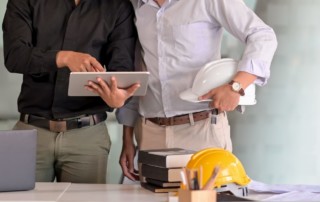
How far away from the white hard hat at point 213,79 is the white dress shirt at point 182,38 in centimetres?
10

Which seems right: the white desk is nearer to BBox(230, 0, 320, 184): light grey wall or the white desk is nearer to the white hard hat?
the white hard hat

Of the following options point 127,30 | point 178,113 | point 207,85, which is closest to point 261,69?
point 207,85

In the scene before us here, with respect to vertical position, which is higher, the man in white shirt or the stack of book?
the man in white shirt

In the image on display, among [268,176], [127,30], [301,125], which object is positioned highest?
[127,30]

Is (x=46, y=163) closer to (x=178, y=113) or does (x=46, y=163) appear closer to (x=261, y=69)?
(x=178, y=113)

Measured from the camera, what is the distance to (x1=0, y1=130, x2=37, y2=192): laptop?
2.39 meters

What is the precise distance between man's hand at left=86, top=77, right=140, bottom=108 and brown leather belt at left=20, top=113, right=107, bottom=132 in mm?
237

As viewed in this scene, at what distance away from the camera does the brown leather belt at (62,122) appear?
2988 mm

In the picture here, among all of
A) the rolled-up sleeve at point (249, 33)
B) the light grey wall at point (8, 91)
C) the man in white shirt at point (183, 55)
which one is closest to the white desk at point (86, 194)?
the man in white shirt at point (183, 55)

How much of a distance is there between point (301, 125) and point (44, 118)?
5.65 feet

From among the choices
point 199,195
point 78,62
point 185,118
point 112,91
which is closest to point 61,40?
point 78,62

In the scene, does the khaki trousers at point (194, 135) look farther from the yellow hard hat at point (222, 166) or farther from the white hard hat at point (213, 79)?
the yellow hard hat at point (222, 166)

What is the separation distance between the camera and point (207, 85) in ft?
9.05

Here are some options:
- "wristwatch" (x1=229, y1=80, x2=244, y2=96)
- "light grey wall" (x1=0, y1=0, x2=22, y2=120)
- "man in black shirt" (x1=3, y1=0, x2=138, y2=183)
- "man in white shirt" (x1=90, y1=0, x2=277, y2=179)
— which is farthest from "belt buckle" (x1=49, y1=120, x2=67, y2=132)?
"light grey wall" (x1=0, y1=0, x2=22, y2=120)
